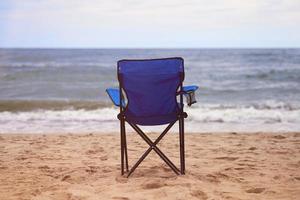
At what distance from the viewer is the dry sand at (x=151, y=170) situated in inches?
121

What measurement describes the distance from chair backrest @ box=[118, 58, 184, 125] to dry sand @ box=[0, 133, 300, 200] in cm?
56

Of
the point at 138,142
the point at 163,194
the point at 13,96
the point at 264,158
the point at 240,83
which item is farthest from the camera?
the point at 240,83

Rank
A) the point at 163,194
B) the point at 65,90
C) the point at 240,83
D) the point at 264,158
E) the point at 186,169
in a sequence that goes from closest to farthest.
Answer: the point at 163,194, the point at 186,169, the point at 264,158, the point at 65,90, the point at 240,83

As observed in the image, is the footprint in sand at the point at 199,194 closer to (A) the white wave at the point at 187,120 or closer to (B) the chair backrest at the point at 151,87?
(B) the chair backrest at the point at 151,87

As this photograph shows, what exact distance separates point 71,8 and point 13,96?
11.9 metres

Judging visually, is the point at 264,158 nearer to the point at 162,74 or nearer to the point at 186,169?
the point at 186,169

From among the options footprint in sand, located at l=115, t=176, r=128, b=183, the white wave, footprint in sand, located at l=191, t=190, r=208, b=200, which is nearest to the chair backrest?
footprint in sand, located at l=115, t=176, r=128, b=183

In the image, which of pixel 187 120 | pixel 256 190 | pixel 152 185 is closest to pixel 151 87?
pixel 152 185

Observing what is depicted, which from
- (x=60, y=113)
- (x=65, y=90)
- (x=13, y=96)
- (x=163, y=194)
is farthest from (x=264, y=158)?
(x=65, y=90)

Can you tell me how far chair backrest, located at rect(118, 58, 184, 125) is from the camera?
10.6ft

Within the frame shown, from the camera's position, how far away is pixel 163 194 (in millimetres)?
3006

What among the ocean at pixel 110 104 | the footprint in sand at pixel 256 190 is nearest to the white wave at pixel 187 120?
the ocean at pixel 110 104

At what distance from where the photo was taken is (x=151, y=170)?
3.72m

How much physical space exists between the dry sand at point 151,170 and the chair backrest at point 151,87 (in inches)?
21.9
